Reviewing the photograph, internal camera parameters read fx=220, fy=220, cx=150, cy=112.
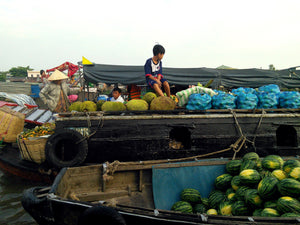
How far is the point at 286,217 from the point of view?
7.09ft

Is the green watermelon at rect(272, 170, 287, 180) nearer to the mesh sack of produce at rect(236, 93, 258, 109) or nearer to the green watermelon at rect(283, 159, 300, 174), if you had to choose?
the green watermelon at rect(283, 159, 300, 174)

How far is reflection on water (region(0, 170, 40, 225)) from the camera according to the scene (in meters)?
4.36

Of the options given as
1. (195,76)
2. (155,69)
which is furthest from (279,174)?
(195,76)

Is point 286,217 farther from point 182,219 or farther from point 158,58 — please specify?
point 158,58

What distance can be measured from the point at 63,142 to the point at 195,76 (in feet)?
25.6

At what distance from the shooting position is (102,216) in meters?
2.31

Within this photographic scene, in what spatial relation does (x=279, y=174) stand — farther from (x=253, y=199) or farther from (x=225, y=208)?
(x=225, y=208)

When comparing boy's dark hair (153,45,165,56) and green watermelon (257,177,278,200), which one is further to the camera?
boy's dark hair (153,45,165,56)

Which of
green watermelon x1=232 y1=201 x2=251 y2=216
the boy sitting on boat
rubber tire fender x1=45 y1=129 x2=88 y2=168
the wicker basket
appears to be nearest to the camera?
green watermelon x1=232 y1=201 x2=251 y2=216

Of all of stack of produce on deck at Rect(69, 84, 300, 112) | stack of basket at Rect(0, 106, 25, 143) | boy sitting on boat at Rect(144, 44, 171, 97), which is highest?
boy sitting on boat at Rect(144, 44, 171, 97)

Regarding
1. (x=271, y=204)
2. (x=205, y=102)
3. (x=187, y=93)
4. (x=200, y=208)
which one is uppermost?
(x=187, y=93)

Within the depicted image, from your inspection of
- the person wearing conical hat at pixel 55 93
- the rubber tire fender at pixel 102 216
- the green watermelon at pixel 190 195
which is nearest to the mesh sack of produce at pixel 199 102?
the green watermelon at pixel 190 195

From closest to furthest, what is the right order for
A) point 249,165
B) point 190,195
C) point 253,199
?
point 253,199 < point 249,165 < point 190,195

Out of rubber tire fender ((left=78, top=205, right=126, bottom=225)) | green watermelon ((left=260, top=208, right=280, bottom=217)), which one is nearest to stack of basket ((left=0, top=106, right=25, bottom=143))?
rubber tire fender ((left=78, top=205, right=126, bottom=225))
